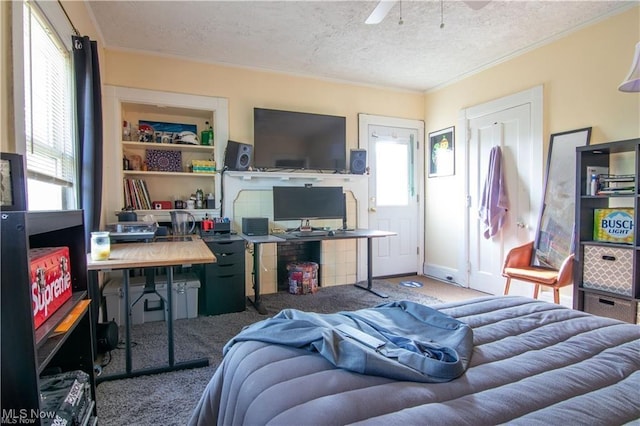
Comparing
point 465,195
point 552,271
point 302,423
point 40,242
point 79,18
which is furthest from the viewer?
point 465,195

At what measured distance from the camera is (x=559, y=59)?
10.1ft

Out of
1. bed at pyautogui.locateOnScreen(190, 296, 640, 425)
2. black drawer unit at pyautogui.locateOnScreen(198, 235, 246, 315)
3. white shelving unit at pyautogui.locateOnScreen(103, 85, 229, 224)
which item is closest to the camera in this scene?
bed at pyautogui.locateOnScreen(190, 296, 640, 425)

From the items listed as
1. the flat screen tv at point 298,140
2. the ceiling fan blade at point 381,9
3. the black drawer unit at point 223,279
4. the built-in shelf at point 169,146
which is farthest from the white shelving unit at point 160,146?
the ceiling fan blade at point 381,9

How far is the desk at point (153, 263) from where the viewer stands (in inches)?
70.4

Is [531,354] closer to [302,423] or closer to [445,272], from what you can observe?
[302,423]

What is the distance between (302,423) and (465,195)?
384cm

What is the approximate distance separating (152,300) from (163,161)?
1.47 metres

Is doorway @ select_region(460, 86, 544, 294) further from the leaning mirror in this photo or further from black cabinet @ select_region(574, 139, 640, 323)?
black cabinet @ select_region(574, 139, 640, 323)

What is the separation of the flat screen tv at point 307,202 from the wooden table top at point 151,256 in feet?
4.34

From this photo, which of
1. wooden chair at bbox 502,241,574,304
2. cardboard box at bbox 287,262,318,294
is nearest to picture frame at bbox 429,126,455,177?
wooden chair at bbox 502,241,574,304

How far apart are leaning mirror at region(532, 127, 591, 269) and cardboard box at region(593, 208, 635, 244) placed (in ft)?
1.01

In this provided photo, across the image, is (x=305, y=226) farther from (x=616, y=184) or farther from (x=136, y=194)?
(x=616, y=184)

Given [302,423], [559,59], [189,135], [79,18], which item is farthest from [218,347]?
[559,59]

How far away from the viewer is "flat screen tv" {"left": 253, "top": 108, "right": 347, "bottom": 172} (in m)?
3.72
